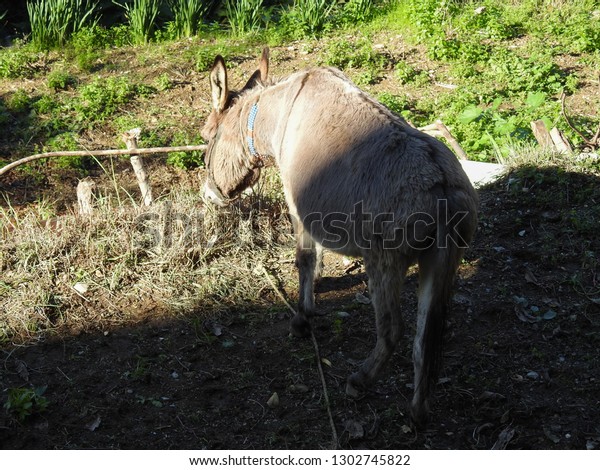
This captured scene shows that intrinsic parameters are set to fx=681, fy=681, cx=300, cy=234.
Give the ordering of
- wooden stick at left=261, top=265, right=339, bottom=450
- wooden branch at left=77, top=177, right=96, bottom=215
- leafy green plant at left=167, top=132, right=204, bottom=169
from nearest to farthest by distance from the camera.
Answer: wooden stick at left=261, top=265, right=339, bottom=450 < wooden branch at left=77, top=177, right=96, bottom=215 < leafy green plant at left=167, top=132, right=204, bottom=169

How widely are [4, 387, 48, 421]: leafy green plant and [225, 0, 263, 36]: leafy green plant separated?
6.53 meters

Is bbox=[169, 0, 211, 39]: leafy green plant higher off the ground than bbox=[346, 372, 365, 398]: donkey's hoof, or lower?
higher

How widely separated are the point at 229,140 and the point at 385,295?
183cm

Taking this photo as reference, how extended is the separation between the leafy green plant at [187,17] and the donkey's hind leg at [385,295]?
6.56 metres

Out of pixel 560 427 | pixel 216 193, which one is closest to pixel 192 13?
pixel 216 193

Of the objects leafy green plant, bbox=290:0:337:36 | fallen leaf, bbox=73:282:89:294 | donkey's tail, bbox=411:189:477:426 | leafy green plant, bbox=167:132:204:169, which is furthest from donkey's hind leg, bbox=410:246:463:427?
leafy green plant, bbox=290:0:337:36

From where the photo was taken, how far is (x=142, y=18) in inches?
352

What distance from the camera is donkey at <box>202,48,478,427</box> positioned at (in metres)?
3.41

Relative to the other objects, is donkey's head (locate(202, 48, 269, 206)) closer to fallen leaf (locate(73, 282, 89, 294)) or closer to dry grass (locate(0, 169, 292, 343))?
dry grass (locate(0, 169, 292, 343))

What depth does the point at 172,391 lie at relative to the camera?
408cm

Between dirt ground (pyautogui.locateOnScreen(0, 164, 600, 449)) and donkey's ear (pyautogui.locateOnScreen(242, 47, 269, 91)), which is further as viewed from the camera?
donkey's ear (pyautogui.locateOnScreen(242, 47, 269, 91))

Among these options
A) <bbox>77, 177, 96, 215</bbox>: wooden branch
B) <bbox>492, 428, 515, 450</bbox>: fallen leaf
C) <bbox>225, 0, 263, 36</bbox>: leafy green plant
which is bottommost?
Result: <bbox>492, 428, 515, 450</bbox>: fallen leaf

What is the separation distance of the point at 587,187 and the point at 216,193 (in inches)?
118

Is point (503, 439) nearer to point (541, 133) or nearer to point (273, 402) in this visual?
point (273, 402)
